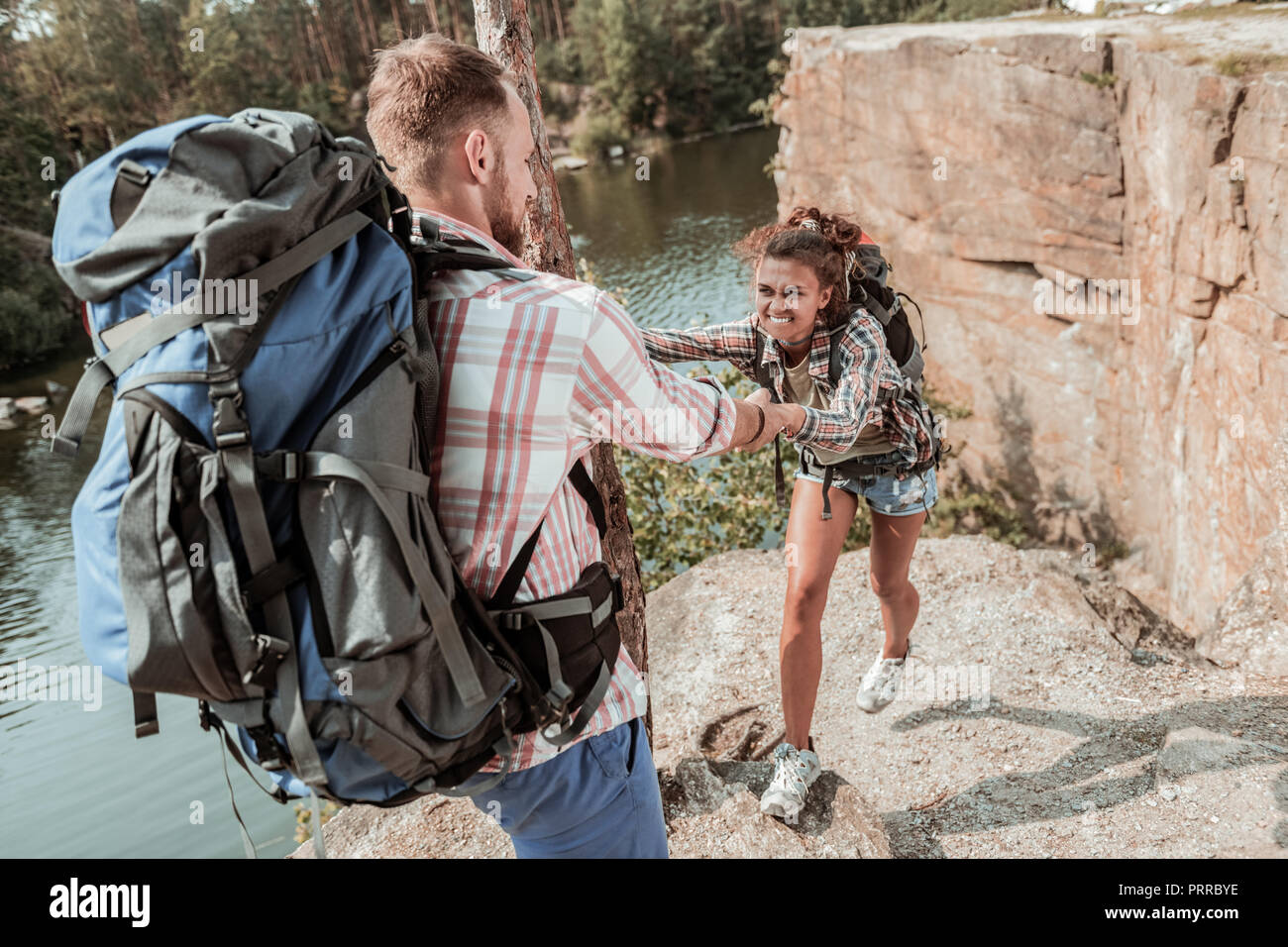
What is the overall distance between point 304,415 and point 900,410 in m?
2.23

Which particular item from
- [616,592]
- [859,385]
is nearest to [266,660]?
[616,592]

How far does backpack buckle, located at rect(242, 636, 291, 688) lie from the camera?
1.53 meters

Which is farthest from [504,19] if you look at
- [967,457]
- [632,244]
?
[632,244]

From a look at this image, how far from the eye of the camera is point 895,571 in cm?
363

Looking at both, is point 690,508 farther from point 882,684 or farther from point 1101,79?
point 1101,79

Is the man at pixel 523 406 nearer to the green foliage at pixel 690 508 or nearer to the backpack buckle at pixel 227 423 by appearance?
the backpack buckle at pixel 227 423

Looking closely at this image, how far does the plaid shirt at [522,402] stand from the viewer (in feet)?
5.55

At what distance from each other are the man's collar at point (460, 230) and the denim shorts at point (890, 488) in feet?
5.79

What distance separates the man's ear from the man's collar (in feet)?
0.36

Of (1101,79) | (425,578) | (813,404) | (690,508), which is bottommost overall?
(690,508)

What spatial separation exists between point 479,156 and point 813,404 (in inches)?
63.9

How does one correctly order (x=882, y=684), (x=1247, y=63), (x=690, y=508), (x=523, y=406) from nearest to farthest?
(x=523, y=406) < (x=882, y=684) < (x=1247, y=63) < (x=690, y=508)

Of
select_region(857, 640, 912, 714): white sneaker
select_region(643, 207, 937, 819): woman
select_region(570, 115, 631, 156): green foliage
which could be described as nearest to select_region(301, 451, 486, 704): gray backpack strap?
select_region(643, 207, 937, 819): woman

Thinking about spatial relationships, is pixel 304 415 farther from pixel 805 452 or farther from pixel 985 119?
pixel 985 119
